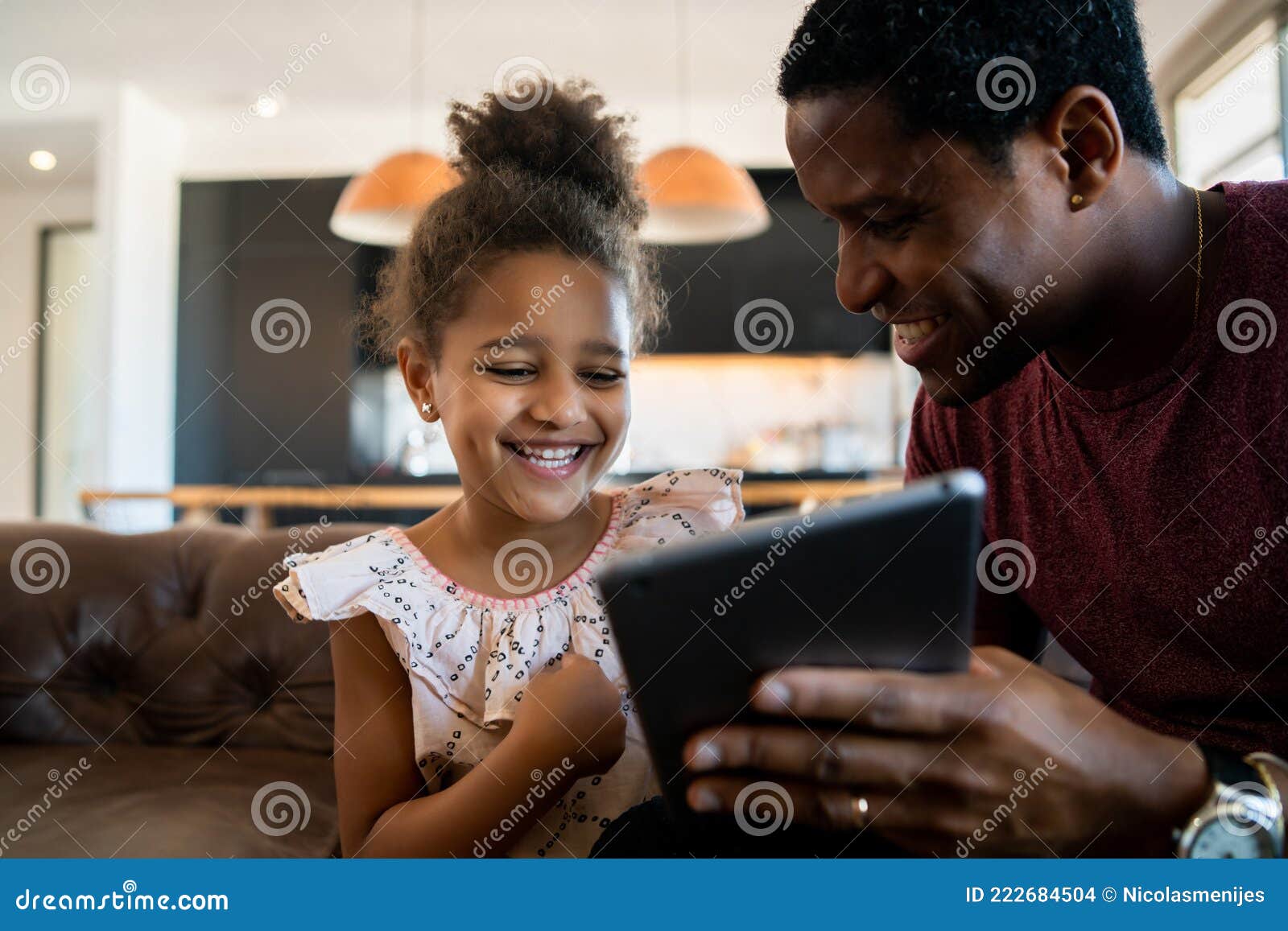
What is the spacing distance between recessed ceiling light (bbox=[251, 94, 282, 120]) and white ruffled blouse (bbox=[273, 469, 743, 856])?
15.6 feet

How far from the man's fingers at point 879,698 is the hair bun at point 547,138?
2.31 feet

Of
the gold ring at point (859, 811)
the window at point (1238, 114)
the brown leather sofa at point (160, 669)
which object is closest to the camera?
the gold ring at point (859, 811)

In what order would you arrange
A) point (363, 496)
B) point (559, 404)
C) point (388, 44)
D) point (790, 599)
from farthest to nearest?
point (388, 44)
point (363, 496)
point (559, 404)
point (790, 599)

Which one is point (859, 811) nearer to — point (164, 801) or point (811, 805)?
point (811, 805)

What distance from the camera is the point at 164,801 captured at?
4.21 ft

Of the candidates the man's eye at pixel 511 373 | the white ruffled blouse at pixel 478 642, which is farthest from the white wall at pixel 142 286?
the man's eye at pixel 511 373

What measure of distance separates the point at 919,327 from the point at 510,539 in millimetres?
513

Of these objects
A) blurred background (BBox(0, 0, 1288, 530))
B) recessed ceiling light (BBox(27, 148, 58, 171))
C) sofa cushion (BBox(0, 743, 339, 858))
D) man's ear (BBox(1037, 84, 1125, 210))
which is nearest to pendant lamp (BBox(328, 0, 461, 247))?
blurred background (BBox(0, 0, 1288, 530))

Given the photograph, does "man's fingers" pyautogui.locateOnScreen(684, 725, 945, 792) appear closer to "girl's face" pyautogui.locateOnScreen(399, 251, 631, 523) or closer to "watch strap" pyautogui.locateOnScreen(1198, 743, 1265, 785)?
"watch strap" pyautogui.locateOnScreen(1198, 743, 1265, 785)

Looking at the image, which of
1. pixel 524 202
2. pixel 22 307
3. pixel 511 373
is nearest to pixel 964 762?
pixel 511 373

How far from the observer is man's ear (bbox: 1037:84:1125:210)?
92 cm

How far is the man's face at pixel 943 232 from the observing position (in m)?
0.91

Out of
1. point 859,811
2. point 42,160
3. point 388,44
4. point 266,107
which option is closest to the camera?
point 859,811

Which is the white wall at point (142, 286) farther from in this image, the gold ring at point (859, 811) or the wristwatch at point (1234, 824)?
the wristwatch at point (1234, 824)
